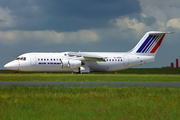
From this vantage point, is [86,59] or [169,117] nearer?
[169,117]

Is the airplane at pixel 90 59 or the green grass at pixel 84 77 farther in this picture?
the airplane at pixel 90 59

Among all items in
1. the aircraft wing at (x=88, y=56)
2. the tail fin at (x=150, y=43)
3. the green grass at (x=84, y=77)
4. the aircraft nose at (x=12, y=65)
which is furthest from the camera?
the tail fin at (x=150, y=43)

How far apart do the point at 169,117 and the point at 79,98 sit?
5616mm

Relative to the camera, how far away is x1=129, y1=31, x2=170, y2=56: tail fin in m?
47.4

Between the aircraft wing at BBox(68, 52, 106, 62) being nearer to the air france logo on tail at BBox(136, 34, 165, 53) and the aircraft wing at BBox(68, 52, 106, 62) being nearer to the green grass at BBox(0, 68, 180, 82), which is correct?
the green grass at BBox(0, 68, 180, 82)

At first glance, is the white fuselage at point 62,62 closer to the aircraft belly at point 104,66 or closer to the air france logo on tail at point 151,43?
the aircraft belly at point 104,66

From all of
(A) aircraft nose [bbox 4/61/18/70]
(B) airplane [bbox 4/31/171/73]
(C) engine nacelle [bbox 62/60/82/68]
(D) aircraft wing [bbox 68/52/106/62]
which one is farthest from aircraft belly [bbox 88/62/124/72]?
(A) aircraft nose [bbox 4/61/18/70]

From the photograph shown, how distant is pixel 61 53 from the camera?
4478 centimetres

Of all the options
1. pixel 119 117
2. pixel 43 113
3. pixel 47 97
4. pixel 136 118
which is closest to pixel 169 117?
pixel 136 118

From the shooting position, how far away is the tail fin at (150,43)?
47406mm

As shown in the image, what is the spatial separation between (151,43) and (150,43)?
0.68 ft

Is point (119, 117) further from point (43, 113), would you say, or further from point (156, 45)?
point (156, 45)

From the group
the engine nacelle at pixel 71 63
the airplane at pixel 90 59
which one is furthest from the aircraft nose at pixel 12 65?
the engine nacelle at pixel 71 63

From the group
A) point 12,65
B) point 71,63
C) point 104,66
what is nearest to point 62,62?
point 71,63
